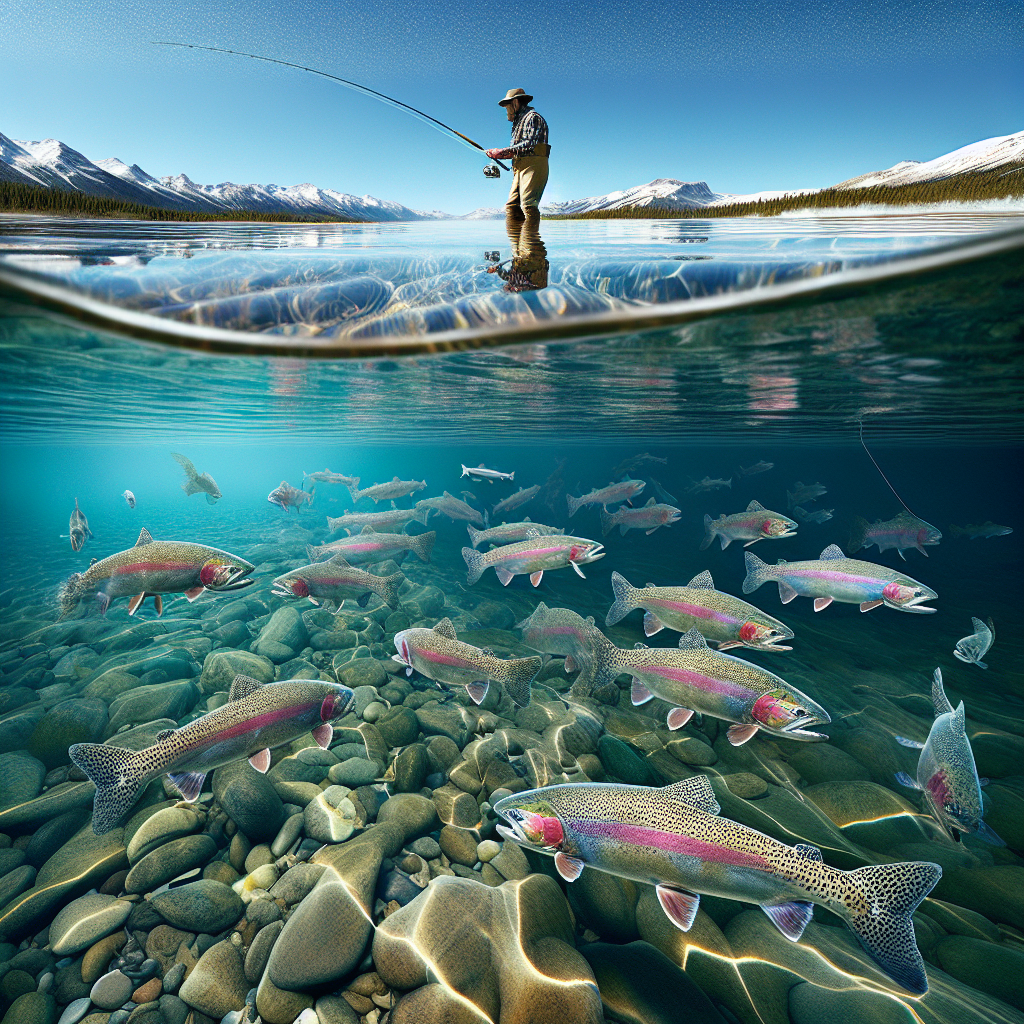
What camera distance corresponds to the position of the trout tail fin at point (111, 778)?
3311 millimetres

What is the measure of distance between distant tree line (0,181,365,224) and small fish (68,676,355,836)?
1342 cm

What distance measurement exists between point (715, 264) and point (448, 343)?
3618 mm

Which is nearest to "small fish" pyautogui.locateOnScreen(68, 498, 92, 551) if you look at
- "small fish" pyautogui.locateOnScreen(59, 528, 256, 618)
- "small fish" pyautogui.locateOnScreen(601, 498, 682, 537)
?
"small fish" pyautogui.locateOnScreen(59, 528, 256, 618)

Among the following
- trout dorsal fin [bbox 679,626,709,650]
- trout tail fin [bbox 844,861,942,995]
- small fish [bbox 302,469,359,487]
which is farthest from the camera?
small fish [bbox 302,469,359,487]

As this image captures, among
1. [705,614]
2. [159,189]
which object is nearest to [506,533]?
[705,614]

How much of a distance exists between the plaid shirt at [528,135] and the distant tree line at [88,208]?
943 centimetres

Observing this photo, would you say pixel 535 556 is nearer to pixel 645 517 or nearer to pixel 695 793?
pixel 645 517

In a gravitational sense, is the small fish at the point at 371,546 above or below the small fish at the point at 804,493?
above

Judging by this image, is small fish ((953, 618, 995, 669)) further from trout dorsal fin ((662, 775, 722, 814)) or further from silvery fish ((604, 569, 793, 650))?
trout dorsal fin ((662, 775, 722, 814))

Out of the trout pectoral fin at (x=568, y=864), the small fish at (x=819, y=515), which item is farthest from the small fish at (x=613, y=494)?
the trout pectoral fin at (x=568, y=864)

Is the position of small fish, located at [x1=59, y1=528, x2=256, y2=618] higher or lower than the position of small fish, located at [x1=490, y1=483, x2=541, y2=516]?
higher

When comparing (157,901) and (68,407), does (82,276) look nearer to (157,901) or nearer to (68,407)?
(157,901)

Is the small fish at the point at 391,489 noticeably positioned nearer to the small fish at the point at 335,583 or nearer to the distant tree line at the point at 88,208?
the small fish at the point at 335,583

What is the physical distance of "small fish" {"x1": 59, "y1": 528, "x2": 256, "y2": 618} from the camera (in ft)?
16.9
